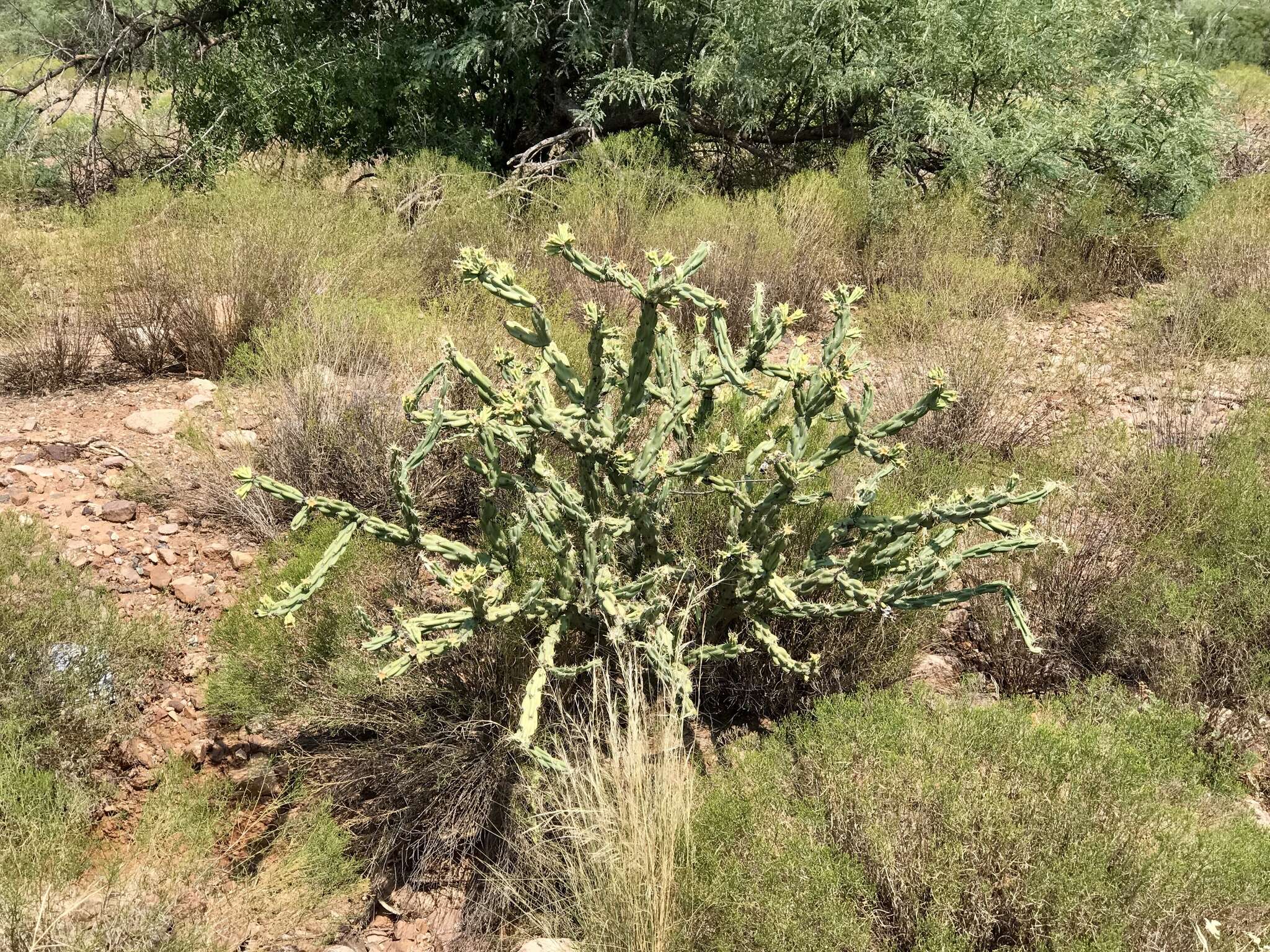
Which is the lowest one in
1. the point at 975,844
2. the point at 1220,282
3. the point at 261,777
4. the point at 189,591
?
the point at 261,777

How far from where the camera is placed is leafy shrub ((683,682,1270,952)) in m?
2.21

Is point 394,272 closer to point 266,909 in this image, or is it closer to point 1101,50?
point 266,909

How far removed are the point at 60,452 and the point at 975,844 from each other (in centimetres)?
426

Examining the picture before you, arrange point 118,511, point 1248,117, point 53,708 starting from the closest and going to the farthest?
point 53,708 < point 118,511 < point 1248,117

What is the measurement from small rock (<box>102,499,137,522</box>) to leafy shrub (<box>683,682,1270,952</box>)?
2.92 meters

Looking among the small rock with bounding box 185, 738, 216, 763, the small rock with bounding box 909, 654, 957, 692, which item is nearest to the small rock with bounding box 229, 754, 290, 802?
the small rock with bounding box 185, 738, 216, 763

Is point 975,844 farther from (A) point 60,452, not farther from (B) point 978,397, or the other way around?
(A) point 60,452

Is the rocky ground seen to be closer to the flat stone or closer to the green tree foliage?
the flat stone

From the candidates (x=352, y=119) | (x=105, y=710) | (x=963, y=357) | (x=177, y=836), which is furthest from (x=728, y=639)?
(x=352, y=119)

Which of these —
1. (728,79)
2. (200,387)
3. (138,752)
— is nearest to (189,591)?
(138,752)

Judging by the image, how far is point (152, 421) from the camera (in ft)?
15.6

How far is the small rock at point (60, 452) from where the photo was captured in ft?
14.4

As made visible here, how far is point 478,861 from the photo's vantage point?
3.11 meters

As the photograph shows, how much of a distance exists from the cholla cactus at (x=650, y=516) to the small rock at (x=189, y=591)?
41.7 inches
